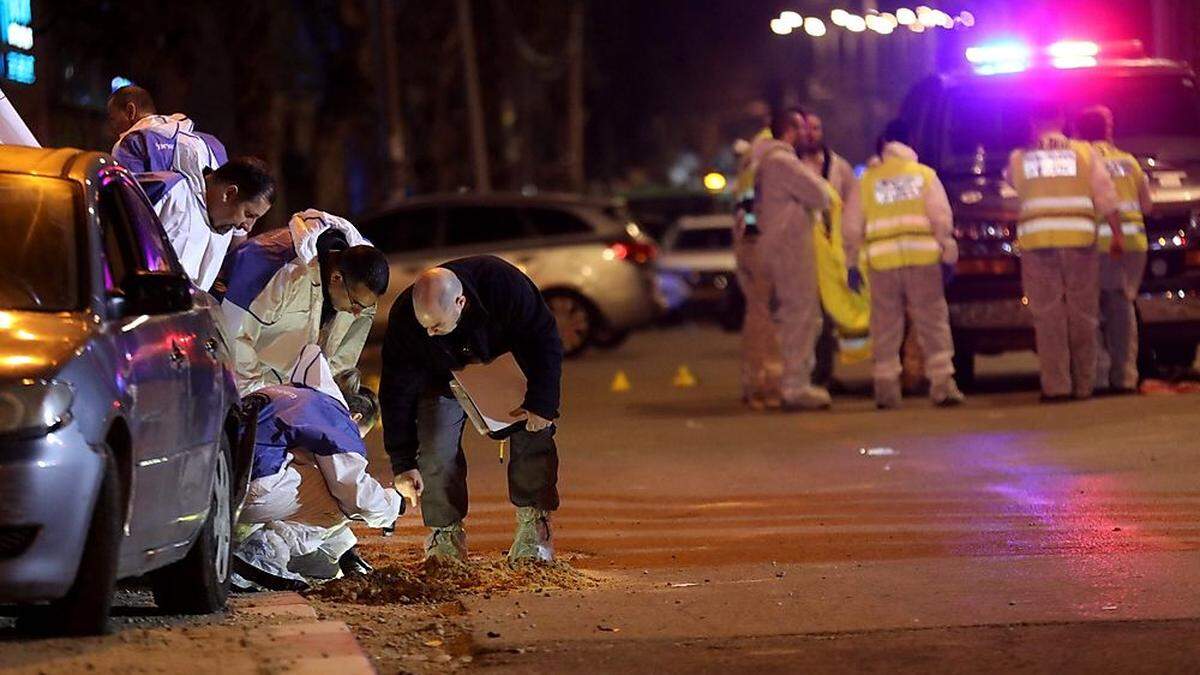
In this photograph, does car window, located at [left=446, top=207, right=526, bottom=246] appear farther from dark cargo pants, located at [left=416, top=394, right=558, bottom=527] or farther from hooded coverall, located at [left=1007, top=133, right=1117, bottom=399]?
dark cargo pants, located at [left=416, top=394, right=558, bottom=527]

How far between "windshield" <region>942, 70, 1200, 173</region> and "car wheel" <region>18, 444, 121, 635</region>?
10.5m

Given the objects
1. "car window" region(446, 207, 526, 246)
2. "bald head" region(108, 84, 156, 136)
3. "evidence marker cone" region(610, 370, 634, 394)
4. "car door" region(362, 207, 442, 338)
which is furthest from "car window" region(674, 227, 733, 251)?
"bald head" region(108, 84, 156, 136)

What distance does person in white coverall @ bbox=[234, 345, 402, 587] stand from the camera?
28.7 feet

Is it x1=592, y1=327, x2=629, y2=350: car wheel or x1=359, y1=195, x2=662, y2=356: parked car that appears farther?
x1=592, y1=327, x2=629, y2=350: car wheel

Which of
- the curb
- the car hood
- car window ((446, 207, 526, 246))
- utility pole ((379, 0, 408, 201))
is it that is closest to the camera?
the car hood

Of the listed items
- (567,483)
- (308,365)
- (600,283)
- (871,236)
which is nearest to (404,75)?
(600,283)

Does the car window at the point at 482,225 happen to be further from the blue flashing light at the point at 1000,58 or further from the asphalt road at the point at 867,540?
the blue flashing light at the point at 1000,58

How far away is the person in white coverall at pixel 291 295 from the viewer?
29.4 feet

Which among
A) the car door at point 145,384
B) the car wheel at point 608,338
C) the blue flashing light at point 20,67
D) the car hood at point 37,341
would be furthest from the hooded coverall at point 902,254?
the car hood at point 37,341

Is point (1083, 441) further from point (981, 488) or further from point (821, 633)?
point (821, 633)

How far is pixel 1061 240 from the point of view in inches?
594

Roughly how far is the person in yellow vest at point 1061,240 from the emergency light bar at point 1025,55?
1.18 m

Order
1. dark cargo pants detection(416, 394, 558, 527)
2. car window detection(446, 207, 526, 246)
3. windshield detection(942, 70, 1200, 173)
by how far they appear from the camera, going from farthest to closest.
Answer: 1. car window detection(446, 207, 526, 246)
2. windshield detection(942, 70, 1200, 173)
3. dark cargo pants detection(416, 394, 558, 527)

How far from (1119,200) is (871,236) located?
1.66 meters
